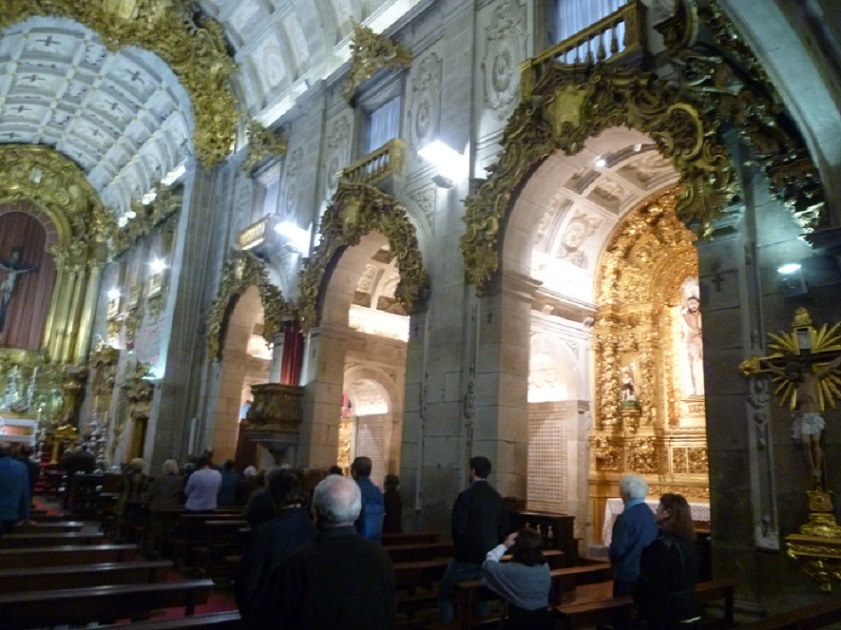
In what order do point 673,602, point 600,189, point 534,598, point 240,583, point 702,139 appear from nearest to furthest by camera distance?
point 240,583 → point 673,602 → point 534,598 → point 702,139 → point 600,189

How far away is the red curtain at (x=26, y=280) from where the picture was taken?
27078 millimetres

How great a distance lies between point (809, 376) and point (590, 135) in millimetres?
3941

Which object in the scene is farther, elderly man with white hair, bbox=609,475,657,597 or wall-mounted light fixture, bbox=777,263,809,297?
wall-mounted light fixture, bbox=777,263,809,297

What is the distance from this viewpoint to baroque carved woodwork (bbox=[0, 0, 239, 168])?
1730 cm

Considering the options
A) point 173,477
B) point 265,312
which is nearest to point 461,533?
point 173,477

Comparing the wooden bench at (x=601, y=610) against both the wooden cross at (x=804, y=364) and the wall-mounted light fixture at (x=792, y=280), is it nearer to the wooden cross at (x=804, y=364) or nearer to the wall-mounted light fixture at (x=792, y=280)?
the wooden cross at (x=804, y=364)

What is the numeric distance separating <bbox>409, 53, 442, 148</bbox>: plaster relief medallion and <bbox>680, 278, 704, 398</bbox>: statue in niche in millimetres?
5126

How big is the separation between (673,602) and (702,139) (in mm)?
4897

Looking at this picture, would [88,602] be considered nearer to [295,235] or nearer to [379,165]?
[379,165]

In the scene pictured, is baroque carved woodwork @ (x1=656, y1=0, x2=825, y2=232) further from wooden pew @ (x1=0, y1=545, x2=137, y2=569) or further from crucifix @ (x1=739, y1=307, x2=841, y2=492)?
wooden pew @ (x1=0, y1=545, x2=137, y2=569)

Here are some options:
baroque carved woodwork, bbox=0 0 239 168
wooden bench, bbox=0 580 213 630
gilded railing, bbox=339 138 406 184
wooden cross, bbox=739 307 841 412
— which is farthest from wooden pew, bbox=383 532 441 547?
baroque carved woodwork, bbox=0 0 239 168

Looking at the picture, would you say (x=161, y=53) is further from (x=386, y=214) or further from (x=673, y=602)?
(x=673, y=602)

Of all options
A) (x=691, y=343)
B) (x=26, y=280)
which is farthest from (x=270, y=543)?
(x=26, y=280)

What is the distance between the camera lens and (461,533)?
4.83 meters
